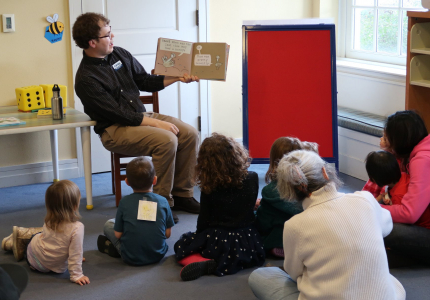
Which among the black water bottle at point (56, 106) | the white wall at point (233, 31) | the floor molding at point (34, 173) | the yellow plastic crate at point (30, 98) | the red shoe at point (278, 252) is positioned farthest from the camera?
the white wall at point (233, 31)

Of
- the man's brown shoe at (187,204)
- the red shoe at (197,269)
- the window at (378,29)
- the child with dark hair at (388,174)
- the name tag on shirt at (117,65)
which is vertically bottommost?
the red shoe at (197,269)

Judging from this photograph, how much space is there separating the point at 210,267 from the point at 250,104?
1.59 m

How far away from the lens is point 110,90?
324cm

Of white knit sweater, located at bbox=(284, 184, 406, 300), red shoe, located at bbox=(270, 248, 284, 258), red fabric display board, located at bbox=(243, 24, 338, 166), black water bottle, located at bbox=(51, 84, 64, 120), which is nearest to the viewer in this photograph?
white knit sweater, located at bbox=(284, 184, 406, 300)

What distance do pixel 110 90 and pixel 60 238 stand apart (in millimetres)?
1174

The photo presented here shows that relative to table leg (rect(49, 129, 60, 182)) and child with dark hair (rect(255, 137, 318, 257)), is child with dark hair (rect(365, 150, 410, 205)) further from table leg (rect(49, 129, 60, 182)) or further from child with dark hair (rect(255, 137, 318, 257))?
table leg (rect(49, 129, 60, 182))

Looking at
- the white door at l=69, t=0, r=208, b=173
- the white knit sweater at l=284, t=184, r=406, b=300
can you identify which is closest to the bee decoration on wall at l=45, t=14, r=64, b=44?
the white door at l=69, t=0, r=208, b=173

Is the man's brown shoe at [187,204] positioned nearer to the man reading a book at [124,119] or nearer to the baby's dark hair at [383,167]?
the man reading a book at [124,119]

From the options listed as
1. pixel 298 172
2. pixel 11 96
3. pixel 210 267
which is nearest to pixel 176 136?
pixel 210 267

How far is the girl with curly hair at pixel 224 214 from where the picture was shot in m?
2.45

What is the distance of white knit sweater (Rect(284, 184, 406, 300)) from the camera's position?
64.8 inches

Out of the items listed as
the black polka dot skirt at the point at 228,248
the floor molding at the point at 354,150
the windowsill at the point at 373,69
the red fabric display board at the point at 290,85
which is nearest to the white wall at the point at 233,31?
the windowsill at the point at 373,69

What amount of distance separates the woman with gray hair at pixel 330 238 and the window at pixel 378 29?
268 cm

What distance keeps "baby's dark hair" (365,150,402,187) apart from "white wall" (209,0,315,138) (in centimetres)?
218
